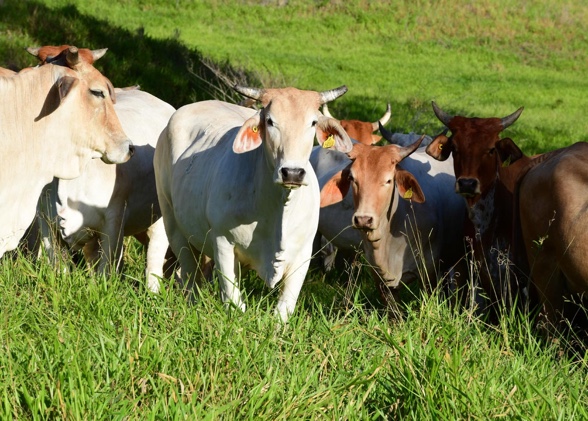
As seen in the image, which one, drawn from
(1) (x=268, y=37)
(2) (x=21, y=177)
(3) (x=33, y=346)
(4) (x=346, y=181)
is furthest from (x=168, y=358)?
(1) (x=268, y=37)

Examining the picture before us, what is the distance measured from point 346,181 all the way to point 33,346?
11.8ft

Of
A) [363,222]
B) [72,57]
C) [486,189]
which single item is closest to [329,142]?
[363,222]

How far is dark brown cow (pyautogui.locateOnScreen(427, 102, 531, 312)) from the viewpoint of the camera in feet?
26.5

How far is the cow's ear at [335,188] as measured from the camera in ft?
26.9

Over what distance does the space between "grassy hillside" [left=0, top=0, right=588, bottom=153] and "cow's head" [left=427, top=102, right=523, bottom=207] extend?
7.39m

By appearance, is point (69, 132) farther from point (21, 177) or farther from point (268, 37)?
point (268, 37)

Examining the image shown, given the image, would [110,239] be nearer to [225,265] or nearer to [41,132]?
[225,265]

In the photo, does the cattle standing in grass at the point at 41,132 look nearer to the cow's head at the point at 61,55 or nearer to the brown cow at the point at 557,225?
the cow's head at the point at 61,55

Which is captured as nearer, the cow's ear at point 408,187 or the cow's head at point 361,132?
the cow's ear at point 408,187

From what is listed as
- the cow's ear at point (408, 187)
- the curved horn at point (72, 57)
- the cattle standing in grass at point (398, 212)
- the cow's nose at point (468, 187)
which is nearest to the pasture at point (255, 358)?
the cattle standing in grass at point (398, 212)

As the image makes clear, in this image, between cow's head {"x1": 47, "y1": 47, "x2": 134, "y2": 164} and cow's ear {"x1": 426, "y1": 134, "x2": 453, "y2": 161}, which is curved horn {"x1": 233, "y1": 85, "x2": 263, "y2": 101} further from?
cow's ear {"x1": 426, "y1": 134, "x2": 453, "y2": 161}

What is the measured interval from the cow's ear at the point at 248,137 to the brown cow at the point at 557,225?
1946 millimetres

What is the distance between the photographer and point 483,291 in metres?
8.17

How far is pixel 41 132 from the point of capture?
655 centimetres
